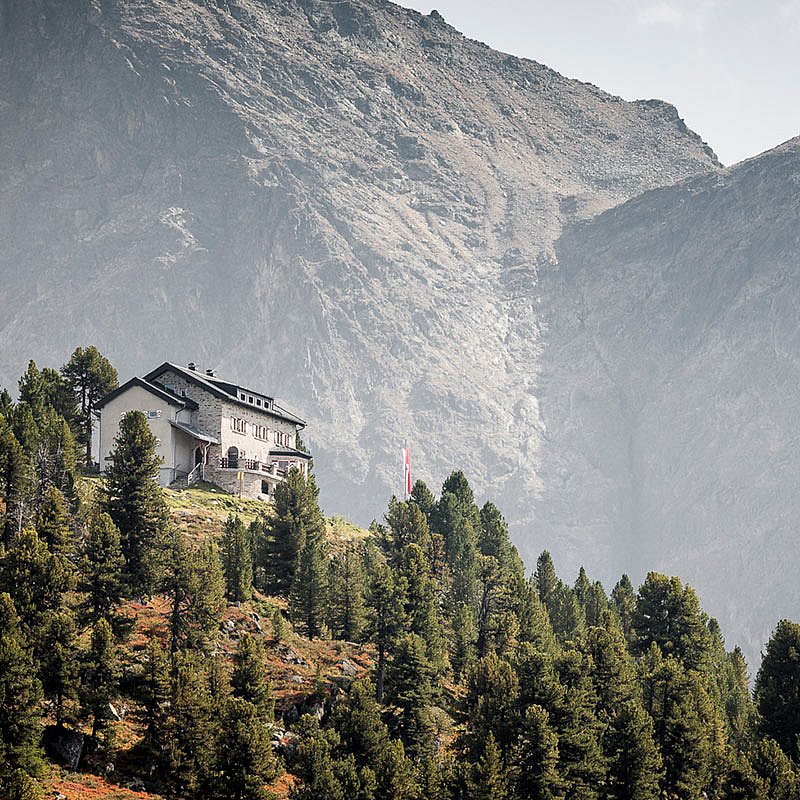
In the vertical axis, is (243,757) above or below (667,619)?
below

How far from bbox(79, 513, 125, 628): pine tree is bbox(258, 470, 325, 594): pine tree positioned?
16.5 meters

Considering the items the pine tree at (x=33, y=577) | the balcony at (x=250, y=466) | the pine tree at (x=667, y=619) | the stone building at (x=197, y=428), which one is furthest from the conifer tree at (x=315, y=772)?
the balcony at (x=250, y=466)

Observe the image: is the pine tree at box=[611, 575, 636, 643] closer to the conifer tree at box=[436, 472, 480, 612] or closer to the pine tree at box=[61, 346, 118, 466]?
the conifer tree at box=[436, 472, 480, 612]

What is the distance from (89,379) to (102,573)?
45.3 metres

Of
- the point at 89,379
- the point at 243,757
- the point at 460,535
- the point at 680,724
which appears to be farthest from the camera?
the point at 89,379

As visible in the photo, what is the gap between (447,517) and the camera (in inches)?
3907

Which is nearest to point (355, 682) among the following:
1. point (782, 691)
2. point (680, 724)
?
point (680, 724)

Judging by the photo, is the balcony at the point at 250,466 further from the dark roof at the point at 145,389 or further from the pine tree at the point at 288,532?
the pine tree at the point at 288,532

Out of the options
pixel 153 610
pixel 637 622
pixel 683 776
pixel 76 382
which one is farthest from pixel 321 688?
pixel 76 382

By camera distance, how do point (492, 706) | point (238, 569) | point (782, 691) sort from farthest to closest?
point (782, 691), point (238, 569), point (492, 706)

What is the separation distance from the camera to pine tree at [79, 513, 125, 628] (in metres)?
63.1

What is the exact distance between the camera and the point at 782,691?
78750 mm

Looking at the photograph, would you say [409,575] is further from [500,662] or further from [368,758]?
[368,758]

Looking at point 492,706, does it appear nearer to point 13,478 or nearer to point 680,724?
point 680,724
